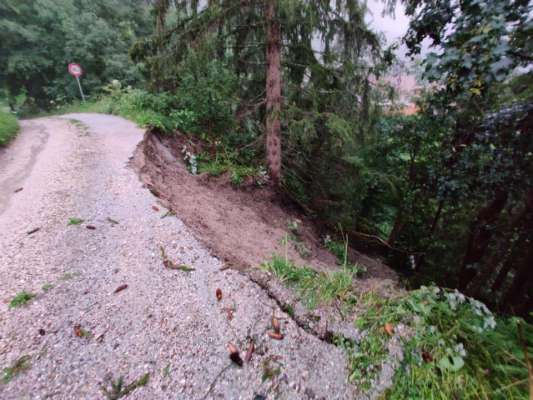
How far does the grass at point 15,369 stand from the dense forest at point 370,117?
341cm

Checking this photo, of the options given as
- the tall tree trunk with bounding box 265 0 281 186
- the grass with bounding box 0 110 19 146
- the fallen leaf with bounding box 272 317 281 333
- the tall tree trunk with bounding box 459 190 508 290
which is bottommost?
the tall tree trunk with bounding box 459 190 508 290

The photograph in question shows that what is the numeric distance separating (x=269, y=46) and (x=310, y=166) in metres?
3.11

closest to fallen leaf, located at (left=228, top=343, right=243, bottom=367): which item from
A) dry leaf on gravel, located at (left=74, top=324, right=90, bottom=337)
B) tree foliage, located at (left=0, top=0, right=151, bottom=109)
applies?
dry leaf on gravel, located at (left=74, top=324, right=90, bottom=337)

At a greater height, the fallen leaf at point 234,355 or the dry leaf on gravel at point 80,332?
the dry leaf on gravel at point 80,332

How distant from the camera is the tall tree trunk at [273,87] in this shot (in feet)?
13.6

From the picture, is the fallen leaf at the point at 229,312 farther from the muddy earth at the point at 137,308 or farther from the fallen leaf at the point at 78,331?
the fallen leaf at the point at 78,331

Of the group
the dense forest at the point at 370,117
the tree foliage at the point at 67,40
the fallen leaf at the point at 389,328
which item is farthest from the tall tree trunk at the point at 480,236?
the tree foliage at the point at 67,40

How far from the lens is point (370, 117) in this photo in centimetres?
505

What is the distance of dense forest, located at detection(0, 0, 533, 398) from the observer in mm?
2266

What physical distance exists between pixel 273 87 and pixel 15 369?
16.0 feet

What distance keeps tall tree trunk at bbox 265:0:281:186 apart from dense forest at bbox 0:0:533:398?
0.02 metres

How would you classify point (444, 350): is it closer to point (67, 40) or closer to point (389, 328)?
point (389, 328)

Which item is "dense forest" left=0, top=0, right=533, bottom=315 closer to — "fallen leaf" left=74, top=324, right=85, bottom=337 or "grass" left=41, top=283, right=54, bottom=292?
"fallen leaf" left=74, top=324, right=85, bottom=337

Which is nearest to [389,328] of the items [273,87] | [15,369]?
[15,369]
